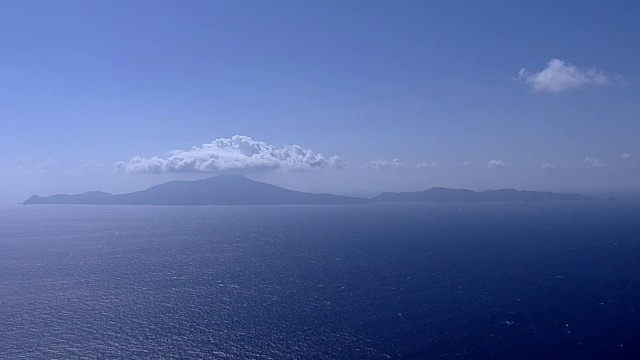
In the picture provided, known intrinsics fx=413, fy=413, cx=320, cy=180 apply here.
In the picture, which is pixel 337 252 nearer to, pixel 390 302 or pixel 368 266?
pixel 368 266

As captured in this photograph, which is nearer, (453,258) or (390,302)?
(390,302)

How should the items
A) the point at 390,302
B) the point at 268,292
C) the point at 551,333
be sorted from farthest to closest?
1. the point at 268,292
2. the point at 390,302
3. the point at 551,333

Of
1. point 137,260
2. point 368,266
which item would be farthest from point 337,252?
point 137,260

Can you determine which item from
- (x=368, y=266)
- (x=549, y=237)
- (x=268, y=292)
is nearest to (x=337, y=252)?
(x=368, y=266)

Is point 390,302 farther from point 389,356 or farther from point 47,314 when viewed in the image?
point 47,314

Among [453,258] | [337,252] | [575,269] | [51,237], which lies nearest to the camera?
[575,269]

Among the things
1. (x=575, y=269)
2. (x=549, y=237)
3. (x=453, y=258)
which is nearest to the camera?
(x=575, y=269)
